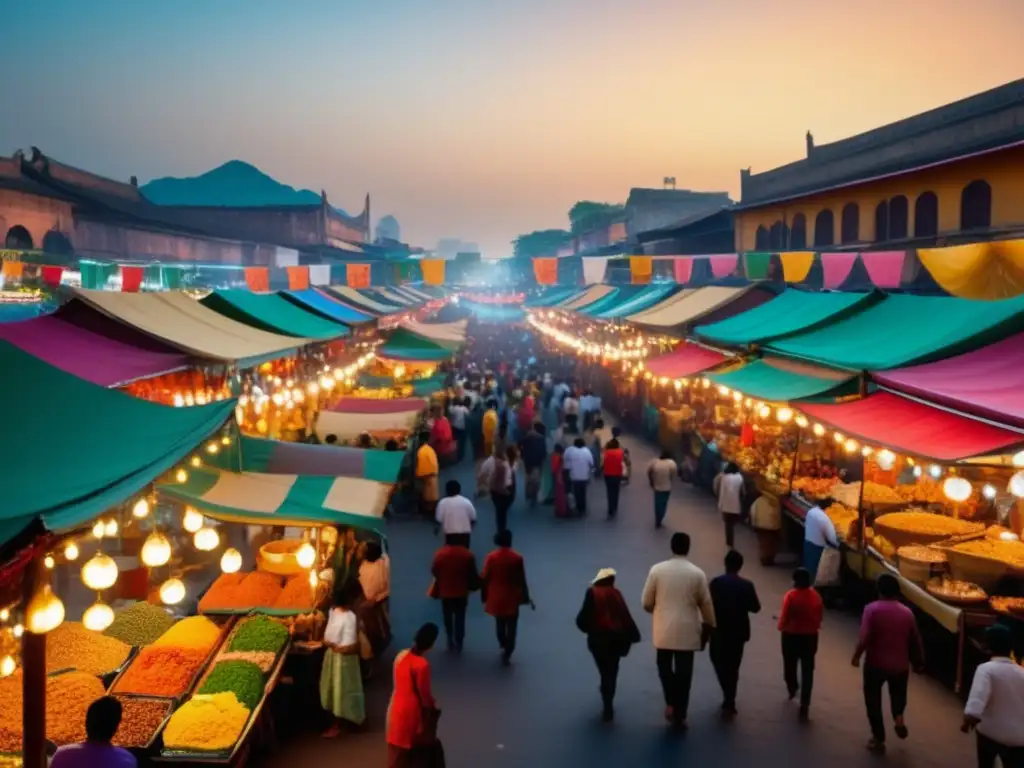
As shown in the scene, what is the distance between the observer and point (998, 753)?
5.84 m

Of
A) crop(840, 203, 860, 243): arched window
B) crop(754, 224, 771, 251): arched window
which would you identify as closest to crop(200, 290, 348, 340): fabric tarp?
crop(840, 203, 860, 243): arched window

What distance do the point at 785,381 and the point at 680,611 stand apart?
579cm

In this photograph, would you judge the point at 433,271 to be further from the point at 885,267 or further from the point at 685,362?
the point at 885,267

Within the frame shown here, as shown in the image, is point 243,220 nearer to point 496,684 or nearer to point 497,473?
point 497,473

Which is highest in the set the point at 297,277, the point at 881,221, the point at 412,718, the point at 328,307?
the point at 881,221

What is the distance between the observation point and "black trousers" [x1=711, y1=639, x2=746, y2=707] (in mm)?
7566

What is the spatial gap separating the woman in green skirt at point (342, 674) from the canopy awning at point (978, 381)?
5739mm

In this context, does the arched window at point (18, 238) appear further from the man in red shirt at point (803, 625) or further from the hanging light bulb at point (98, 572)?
the man in red shirt at point (803, 625)

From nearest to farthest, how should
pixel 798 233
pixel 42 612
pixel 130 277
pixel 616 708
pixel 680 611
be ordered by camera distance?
pixel 42 612, pixel 680 611, pixel 616 708, pixel 130 277, pixel 798 233

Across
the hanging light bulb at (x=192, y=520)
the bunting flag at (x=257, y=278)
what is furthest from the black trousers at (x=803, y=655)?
the bunting flag at (x=257, y=278)

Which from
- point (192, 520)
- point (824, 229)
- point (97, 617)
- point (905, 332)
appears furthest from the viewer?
point (824, 229)

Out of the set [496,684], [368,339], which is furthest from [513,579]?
[368,339]

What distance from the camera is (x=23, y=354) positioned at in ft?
20.3

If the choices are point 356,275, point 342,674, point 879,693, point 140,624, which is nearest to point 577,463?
point 342,674
